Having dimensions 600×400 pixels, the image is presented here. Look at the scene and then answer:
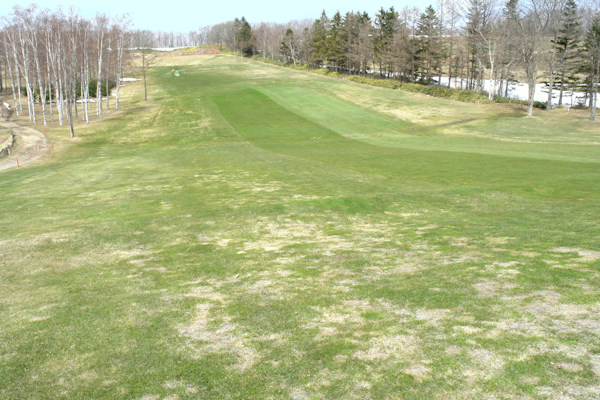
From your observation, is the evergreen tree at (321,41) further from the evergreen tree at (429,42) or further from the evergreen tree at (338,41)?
the evergreen tree at (429,42)

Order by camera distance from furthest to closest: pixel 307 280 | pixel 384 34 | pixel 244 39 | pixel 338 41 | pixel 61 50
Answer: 1. pixel 244 39
2. pixel 338 41
3. pixel 384 34
4. pixel 61 50
5. pixel 307 280

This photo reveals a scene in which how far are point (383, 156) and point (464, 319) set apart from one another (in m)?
29.3

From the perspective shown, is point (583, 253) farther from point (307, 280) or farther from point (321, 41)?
point (321, 41)

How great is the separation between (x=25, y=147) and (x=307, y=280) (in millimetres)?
49616

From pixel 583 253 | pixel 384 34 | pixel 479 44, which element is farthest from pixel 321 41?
pixel 583 253

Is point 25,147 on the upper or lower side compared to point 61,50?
lower

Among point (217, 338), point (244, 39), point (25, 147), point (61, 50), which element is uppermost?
point (244, 39)

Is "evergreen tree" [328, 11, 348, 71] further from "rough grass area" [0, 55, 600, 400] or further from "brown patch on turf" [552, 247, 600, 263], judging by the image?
"brown patch on turf" [552, 247, 600, 263]

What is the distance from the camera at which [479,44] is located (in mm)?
72500

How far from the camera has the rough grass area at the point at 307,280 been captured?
6730 mm

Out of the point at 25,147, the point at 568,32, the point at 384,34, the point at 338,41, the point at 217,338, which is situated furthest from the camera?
the point at 338,41

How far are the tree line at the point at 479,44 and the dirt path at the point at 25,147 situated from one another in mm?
63725

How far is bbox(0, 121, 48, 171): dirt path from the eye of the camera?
41.8m

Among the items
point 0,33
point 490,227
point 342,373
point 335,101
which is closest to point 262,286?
point 342,373
